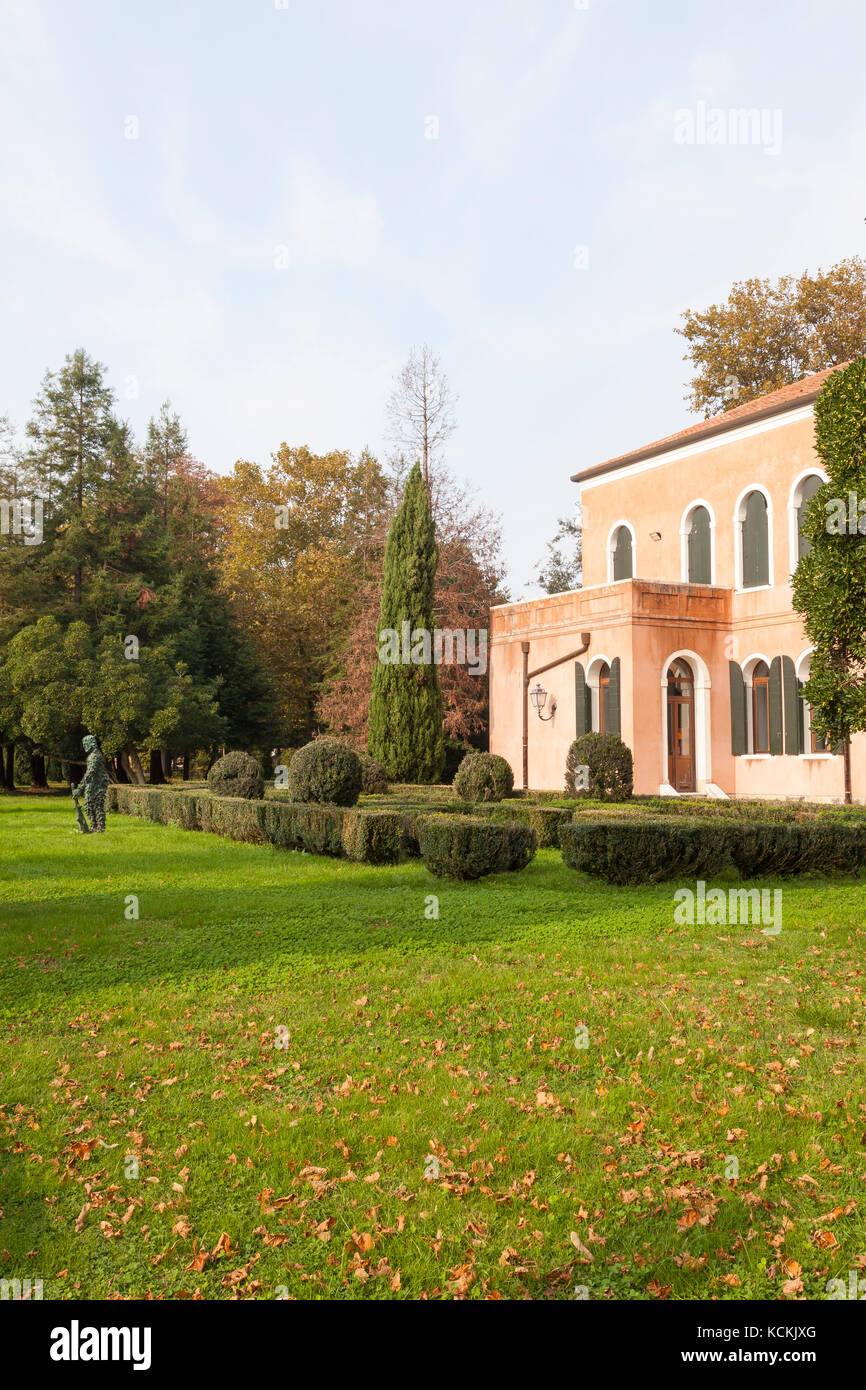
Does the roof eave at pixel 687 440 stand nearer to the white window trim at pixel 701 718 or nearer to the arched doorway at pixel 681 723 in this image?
the white window trim at pixel 701 718

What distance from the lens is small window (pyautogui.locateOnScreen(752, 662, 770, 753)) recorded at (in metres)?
21.8

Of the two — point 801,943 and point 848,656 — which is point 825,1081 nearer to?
point 801,943

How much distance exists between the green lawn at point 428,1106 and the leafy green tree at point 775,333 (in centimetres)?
2692

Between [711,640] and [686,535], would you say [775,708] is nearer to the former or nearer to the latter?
[711,640]

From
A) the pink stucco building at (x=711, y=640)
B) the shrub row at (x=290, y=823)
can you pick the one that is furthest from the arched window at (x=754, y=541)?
the shrub row at (x=290, y=823)

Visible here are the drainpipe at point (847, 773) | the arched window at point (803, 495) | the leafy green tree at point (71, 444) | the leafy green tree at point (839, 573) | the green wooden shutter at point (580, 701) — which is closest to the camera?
the leafy green tree at point (839, 573)

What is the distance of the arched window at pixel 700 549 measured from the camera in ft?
78.1

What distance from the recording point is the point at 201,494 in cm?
4391

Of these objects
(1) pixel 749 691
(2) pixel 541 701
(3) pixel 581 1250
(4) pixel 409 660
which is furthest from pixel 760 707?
(3) pixel 581 1250

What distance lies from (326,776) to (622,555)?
1511 cm

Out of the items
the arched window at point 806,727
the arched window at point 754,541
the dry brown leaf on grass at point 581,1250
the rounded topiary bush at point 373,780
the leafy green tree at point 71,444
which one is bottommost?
the dry brown leaf on grass at point 581,1250

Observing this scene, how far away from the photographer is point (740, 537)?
22875 mm

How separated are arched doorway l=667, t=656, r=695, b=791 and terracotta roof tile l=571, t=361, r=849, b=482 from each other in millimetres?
5602
